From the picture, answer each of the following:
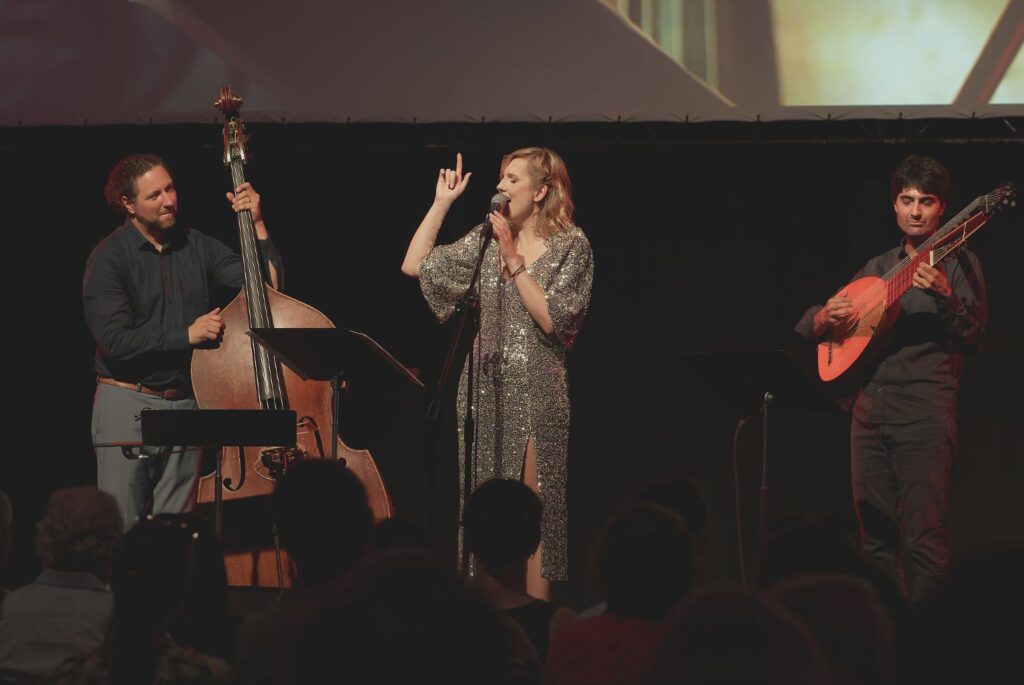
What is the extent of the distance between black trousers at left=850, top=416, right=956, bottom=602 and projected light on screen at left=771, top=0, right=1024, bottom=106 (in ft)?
5.04

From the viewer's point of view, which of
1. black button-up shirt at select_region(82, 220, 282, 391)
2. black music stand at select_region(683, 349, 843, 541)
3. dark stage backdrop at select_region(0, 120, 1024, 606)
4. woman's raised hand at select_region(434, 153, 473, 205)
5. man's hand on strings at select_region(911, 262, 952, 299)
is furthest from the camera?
dark stage backdrop at select_region(0, 120, 1024, 606)

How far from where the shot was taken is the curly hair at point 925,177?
471cm

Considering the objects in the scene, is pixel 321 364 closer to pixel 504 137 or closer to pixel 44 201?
pixel 504 137

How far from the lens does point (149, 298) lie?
16.6 feet

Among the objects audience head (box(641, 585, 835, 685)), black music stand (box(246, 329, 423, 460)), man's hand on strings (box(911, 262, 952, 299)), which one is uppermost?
man's hand on strings (box(911, 262, 952, 299))

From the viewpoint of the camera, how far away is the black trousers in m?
4.66

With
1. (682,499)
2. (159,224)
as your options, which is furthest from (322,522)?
(159,224)

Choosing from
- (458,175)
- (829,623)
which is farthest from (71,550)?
(458,175)

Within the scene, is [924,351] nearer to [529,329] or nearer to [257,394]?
[529,329]

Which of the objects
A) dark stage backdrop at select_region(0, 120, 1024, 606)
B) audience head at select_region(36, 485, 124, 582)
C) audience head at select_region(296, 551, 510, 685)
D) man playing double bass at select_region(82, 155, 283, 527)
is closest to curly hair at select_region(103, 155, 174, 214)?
man playing double bass at select_region(82, 155, 283, 527)

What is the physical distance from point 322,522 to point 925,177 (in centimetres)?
310

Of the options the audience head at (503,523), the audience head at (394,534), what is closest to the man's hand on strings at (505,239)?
the audience head at (503,523)

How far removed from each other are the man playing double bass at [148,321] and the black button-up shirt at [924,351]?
247 cm

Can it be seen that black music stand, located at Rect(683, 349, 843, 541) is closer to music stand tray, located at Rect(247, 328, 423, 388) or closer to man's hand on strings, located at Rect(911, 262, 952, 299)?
man's hand on strings, located at Rect(911, 262, 952, 299)
